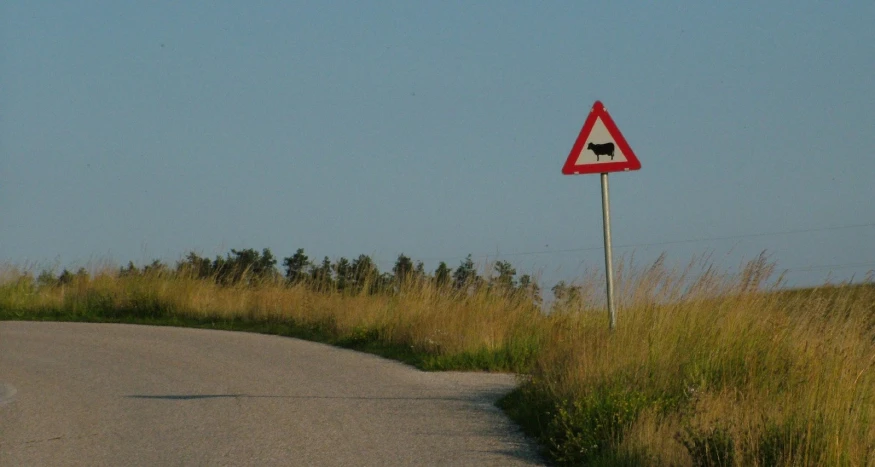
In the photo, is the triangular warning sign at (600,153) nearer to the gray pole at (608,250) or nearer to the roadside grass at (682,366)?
the gray pole at (608,250)

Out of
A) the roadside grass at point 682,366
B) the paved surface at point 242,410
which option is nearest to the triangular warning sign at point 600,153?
the roadside grass at point 682,366

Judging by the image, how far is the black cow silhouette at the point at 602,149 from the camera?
1099 centimetres

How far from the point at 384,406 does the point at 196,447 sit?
2.44 m

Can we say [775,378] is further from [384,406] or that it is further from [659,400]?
[384,406]

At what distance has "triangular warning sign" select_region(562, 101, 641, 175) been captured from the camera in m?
11.0

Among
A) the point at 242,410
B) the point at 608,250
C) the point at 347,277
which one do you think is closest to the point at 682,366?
the point at 608,250

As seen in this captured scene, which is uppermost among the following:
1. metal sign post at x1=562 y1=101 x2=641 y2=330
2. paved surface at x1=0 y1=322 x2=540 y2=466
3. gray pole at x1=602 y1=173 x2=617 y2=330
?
metal sign post at x1=562 y1=101 x2=641 y2=330

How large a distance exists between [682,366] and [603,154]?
264cm

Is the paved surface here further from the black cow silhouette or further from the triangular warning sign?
the black cow silhouette

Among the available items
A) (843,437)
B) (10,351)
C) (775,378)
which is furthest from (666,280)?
(10,351)

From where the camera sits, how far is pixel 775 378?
29.7 ft

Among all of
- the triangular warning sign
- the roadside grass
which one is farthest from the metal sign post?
the roadside grass

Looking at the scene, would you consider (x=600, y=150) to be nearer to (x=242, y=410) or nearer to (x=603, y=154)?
(x=603, y=154)

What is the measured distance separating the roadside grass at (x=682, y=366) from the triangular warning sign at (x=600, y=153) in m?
1.59
